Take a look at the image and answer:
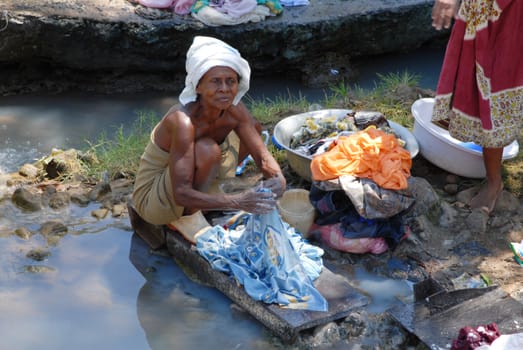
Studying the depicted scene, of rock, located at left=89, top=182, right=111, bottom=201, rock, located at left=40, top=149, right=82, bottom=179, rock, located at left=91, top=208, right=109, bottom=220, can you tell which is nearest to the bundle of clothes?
rock, located at left=91, top=208, right=109, bottom=220

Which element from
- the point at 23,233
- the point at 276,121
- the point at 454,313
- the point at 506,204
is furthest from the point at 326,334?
the point at 276,121

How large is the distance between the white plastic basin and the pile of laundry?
302 centimetres

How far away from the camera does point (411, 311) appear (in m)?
3.38

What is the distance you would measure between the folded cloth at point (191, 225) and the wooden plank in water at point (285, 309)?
5 cm

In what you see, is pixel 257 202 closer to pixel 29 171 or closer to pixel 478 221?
pixel 478 221

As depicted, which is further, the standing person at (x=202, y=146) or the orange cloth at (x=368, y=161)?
the orange cloth at (x=368, y=161)

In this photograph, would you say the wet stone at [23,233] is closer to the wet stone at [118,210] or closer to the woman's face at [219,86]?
the wet stone at [118,210]

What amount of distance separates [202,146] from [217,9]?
151 inches

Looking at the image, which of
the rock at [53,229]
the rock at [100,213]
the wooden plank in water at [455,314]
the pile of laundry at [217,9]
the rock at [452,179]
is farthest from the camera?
the pile of laundry at [217,9]

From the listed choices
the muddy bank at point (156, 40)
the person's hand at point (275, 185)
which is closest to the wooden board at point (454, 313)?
the person's hand at point (275, 185)

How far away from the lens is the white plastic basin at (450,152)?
177 inches

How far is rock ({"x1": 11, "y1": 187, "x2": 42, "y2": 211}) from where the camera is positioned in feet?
14.7

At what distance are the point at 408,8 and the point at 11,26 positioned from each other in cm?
446

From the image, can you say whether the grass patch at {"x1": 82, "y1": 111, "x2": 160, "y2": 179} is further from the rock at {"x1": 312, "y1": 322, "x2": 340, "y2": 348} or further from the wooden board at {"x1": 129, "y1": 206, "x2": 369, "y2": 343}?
the rock at {"x1": 312, "y1": 322, "x2": 340, "y2": 348}
